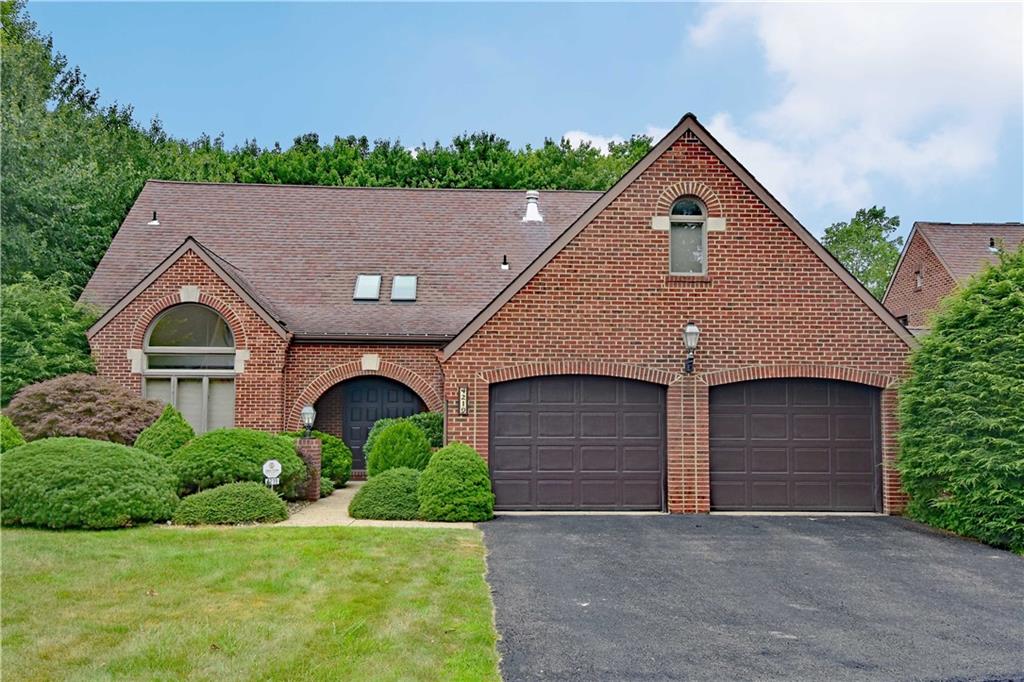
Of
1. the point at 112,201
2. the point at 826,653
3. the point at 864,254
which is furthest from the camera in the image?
the point at 864,254

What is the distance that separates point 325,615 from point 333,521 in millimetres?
5316

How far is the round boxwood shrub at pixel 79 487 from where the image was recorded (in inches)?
442

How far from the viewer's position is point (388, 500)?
42.6ft

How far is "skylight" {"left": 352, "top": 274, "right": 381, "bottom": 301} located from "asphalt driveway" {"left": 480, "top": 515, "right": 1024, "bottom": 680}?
8.31m

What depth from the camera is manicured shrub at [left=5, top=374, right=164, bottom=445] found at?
1512 centimetres

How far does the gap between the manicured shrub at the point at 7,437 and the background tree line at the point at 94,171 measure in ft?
13.0

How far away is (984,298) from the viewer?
40.0 ft

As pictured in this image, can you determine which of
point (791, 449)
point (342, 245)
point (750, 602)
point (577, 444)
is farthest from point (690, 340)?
point (342, 245)

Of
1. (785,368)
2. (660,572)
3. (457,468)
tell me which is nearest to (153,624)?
(660,572)

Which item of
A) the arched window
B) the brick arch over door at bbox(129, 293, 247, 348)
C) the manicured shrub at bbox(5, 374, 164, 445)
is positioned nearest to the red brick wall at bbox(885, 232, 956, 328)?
the brick arch over door at bbox(129, 293, 247, 348)

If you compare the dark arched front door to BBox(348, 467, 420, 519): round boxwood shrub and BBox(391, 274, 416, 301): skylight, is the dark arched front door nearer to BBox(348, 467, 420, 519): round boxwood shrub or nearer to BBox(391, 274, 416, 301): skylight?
BBox(391, 274, 416, 301): skylight

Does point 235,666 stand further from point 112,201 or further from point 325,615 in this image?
point 112,201

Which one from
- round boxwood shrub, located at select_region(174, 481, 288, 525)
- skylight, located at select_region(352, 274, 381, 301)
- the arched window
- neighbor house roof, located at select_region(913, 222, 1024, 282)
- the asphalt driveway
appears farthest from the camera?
neighbor house roof, located at select_region(913, 222, 1024, 282)

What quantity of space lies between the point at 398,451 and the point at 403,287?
569 cm
